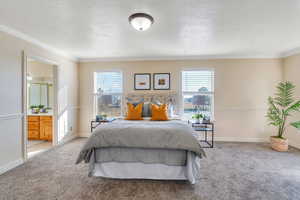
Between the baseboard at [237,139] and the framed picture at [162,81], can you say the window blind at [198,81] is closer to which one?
the framed picture at [162,81]

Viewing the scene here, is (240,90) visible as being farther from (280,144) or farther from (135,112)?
(135,112)

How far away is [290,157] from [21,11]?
18.4 feet

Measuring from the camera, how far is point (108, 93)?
4668 millimetres

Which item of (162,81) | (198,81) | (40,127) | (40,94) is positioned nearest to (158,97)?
(162,81)

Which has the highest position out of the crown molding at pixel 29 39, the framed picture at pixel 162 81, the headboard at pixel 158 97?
the crown molding at pixel 29 39

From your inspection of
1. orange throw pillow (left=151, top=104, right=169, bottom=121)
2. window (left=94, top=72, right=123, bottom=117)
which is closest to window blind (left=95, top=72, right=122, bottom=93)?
window (left=94, top=72, right=123, bottom=117)

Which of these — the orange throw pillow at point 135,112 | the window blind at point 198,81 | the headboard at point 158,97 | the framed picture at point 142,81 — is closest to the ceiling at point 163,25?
the window blind at point 198,81

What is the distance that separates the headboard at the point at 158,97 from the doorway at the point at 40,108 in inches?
79.8

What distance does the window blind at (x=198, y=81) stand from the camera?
4.41m

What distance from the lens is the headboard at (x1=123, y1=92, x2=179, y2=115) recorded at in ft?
14.3

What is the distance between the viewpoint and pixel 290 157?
10.4ft

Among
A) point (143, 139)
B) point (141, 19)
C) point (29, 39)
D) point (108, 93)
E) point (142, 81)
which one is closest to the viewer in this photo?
point (141, 19)

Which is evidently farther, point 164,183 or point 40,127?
point 40,127

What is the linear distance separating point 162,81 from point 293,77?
A: 345 centimetres
